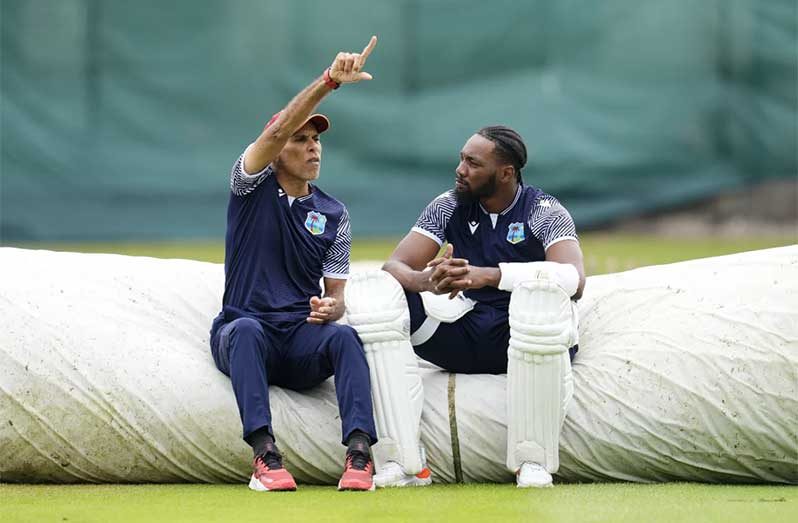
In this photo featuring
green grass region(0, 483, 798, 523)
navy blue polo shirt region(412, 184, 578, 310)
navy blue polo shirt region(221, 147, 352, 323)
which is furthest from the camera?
navy blue polo shirt region(412, 184, 578, 310)

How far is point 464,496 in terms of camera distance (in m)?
4.09

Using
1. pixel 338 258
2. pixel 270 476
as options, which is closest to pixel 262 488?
pixel 270 476

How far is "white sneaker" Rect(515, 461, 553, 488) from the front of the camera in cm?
422

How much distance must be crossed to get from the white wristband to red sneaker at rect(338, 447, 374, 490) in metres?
0.72

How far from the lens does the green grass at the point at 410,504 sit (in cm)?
369

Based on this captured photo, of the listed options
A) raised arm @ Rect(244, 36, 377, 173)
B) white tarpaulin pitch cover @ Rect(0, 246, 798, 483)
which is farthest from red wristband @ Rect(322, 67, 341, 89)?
white tarpaulin pitch cover @ Rect(0, 246, 798, 483)

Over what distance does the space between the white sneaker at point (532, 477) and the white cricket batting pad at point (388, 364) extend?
308mm

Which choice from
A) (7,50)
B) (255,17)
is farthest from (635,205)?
→ (7,50)

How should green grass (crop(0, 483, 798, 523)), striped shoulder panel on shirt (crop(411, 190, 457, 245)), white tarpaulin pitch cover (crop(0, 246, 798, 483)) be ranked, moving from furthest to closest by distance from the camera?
striped shoulder panel on shirt (crop(411, 190, 457, 245)), white tarpaulin pitch cover (crop(0, 246, 798, 483)), green grass (crop(0, 483, 798, 523))

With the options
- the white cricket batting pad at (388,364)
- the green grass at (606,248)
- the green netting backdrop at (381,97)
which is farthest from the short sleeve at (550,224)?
the green netting backdrop at (381,97)

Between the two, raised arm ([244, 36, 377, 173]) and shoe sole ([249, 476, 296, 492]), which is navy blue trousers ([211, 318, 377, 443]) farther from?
raised arm ([244, 36, 377, 173])

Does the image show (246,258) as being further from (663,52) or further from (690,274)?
(663,52)

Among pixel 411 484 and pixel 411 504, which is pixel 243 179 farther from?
pixel 411 504

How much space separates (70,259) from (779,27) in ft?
30.1
